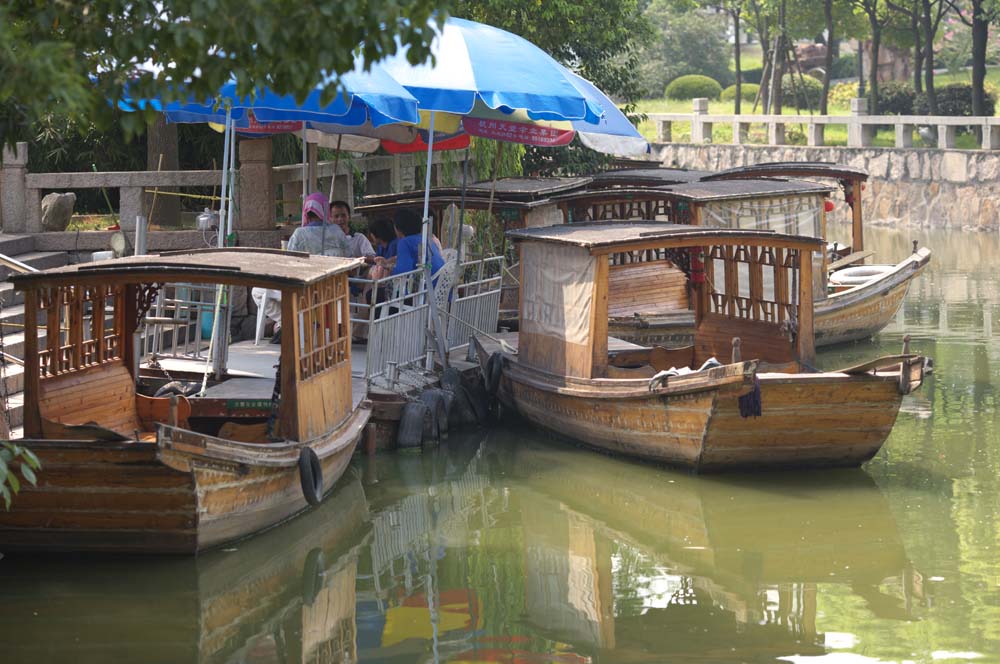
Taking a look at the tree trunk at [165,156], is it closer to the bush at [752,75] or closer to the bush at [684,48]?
the bush at [684,48]

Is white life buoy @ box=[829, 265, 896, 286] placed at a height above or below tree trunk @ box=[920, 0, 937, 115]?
below

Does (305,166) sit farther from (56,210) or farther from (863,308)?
(863,308)

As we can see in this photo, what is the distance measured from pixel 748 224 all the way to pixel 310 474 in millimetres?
8093

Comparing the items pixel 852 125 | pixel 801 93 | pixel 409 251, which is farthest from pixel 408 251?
pixel 801 93

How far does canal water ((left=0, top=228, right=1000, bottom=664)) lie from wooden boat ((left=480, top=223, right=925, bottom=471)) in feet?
1.07

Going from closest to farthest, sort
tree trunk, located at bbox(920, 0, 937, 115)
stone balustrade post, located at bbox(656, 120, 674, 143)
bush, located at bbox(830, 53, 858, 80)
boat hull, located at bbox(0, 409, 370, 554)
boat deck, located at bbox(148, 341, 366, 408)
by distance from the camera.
Result: boat hull, located at bbox(0, 409, 370, 554) → boat deck, located at bbox(148, 341, 366, 408) → tree trunk, located at bbox(920, 0, 937, 115) → stone balustrade post, located at bbox(656, 120, 674, 143) → bush, located at bbox(830, 53, 858, 80)

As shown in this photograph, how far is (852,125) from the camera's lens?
32062 mm

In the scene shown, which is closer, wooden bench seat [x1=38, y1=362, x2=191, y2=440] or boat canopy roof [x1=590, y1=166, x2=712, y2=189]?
wooden bench seat [x1=38, y1=362, x2=191, y2=440]

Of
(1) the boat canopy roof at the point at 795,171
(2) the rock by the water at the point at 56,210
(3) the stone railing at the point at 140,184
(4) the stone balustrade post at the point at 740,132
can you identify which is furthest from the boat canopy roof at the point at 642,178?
(4) the stone balustrade post at the point at 740,132

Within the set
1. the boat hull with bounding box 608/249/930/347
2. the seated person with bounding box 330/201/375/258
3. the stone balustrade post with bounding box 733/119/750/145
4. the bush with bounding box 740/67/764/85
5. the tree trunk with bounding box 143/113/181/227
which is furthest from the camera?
the bush with bounding box 740/67/764/85

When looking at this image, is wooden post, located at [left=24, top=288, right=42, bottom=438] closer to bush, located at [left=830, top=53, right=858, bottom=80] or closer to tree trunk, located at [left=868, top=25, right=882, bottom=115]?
tree trunk, located at [left=868, top=25, right=882, bottom=115]

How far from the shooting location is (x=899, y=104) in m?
38.1

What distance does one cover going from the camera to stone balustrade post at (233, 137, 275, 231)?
46.8 ft

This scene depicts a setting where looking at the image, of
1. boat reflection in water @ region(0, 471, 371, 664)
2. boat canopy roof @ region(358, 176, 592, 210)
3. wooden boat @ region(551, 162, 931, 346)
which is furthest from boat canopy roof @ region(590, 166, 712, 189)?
boat reflection in water @ region(0, 471, 371, 664)
